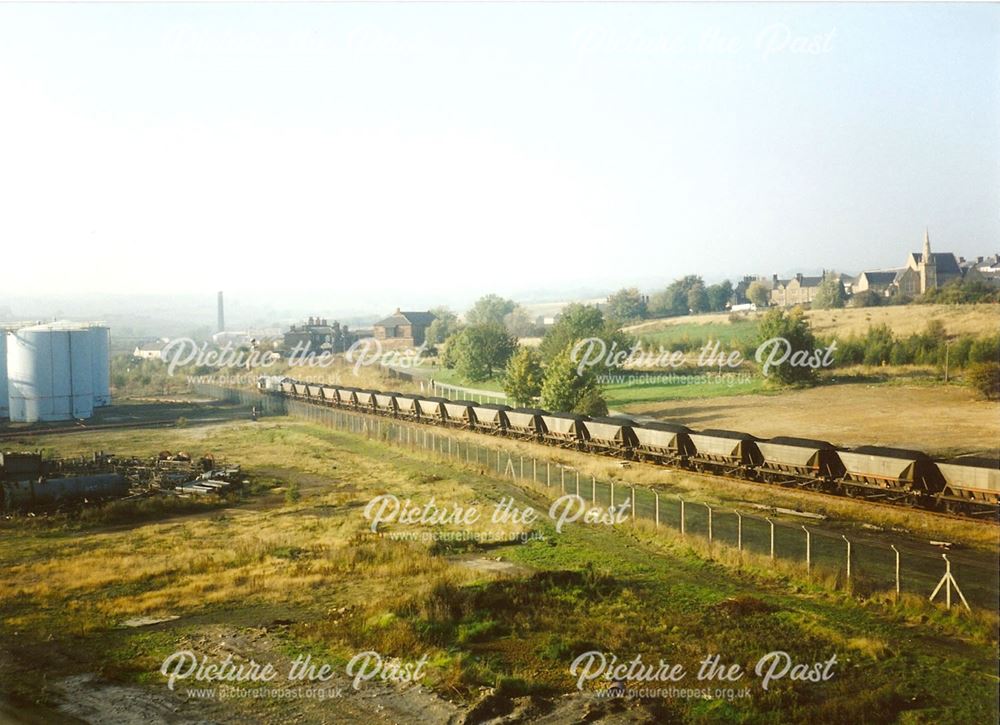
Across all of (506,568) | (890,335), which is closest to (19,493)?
(506,568)

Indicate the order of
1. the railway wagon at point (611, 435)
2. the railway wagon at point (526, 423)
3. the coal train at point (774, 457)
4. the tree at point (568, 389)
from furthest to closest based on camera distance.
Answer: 1. the tree at point (568, 389)
2. the railway wagon at point (526, 423)
3. the railway wagon at point (611, 435)
4. the coal train at point (774, 457)

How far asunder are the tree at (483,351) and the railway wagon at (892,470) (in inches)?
2140

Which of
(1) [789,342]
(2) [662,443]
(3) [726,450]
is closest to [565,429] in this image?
(2) [662,443]

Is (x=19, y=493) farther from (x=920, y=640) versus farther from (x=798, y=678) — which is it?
(x=920, y=640)

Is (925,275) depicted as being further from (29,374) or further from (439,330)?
(29,374)

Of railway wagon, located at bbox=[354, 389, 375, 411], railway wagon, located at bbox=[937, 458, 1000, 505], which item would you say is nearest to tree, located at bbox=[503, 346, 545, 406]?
railway wagon, located at bbox=[354, 389, 375, 411]

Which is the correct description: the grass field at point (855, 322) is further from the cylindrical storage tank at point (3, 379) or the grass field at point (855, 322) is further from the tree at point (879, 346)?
the cylindrical storage tank at point (3, 379)

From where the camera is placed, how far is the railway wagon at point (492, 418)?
51.4m

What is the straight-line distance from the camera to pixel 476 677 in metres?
16.4

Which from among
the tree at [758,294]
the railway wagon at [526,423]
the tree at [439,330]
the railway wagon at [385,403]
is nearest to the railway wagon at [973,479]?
the railway wagon at [526,423]

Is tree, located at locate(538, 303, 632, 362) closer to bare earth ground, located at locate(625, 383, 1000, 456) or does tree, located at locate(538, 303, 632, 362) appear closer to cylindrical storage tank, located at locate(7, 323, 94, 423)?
bare earth ground, located at locate(625, 383, 1000, 456)

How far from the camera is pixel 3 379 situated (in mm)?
55156

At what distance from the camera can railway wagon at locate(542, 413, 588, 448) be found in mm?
44281

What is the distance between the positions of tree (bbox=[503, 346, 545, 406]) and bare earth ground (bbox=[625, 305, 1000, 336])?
3718 cm
